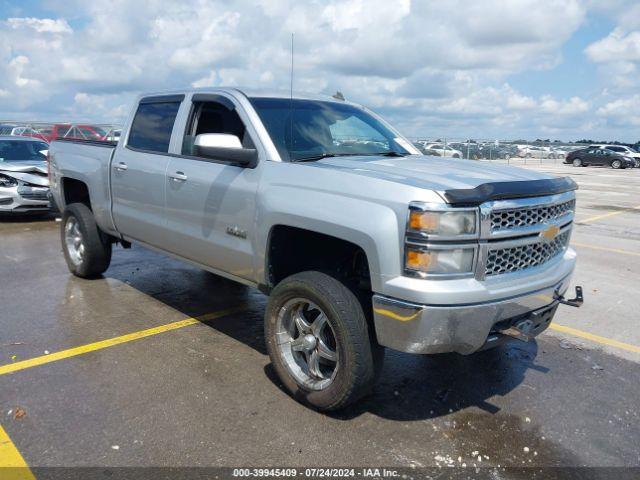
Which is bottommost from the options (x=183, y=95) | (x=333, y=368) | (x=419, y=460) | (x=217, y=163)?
(x=419, y=460)

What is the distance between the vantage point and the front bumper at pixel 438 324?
2.99 m

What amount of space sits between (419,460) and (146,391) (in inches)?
72.3

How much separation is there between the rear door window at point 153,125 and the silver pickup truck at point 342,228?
0.8 inches

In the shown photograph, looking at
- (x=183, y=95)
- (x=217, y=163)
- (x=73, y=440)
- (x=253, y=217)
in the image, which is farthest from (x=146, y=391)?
(x=183, y=95)

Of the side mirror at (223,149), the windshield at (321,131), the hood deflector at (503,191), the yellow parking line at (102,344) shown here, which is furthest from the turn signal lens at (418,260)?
the yellow parking line at (102,344)

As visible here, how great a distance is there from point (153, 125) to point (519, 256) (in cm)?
352

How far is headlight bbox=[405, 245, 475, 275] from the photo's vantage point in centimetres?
296

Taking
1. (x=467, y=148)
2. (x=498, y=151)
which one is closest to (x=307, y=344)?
(x=467, y=148)

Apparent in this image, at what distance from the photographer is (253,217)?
152 inches

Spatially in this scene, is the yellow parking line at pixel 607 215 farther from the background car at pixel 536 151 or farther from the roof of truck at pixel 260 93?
the background car at pixel 536 151

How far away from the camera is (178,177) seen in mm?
4562

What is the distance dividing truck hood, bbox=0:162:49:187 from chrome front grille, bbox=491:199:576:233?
31.5 feet

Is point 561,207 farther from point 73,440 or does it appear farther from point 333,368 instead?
point 73,440

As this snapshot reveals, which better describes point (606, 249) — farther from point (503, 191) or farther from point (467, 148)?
point (467, 148)
